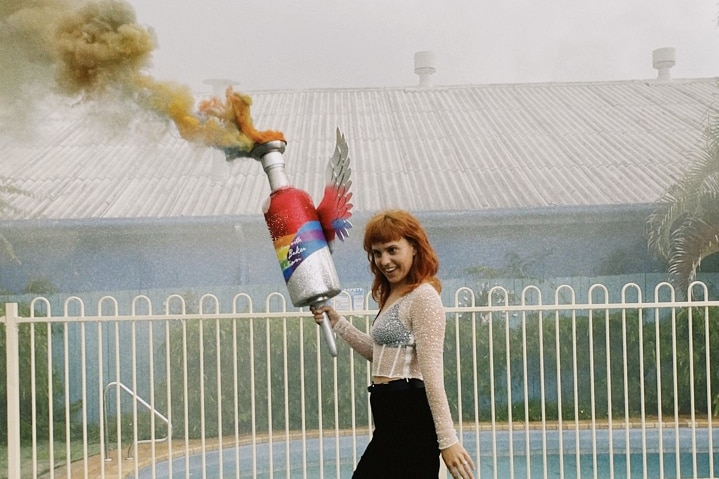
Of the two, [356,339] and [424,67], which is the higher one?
[424,67]

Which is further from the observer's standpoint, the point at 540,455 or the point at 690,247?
the point at 690,247

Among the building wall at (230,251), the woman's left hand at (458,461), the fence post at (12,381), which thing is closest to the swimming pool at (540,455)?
the building wall at (230,251)

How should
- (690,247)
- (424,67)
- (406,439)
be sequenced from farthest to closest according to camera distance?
(424,67) < (690,247) < (406,439)

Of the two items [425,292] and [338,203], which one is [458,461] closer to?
[425,292]

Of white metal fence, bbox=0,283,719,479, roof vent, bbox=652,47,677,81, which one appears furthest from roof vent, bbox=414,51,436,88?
white metal fence, bbox=0,283,719,479

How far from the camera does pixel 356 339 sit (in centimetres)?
294

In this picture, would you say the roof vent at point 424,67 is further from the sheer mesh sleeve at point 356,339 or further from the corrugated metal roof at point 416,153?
the sheer mesh sleeve at point 356,339

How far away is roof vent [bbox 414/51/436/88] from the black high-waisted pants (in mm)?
7541

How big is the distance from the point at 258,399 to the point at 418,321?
19.3 feet

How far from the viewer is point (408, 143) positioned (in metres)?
9.41

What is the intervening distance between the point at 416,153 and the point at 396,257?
664 centimetres

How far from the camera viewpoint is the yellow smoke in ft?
10.6

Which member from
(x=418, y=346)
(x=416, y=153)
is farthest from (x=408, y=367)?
(x=416, y=153)

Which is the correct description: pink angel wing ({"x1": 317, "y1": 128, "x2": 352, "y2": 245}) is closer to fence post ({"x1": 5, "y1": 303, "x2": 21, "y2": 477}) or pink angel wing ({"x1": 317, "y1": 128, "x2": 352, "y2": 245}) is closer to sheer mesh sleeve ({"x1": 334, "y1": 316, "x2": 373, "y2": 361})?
sheer mesh sleeve ({"x1": 334, "y1": 316, "x2": 373, "y2": 361})
